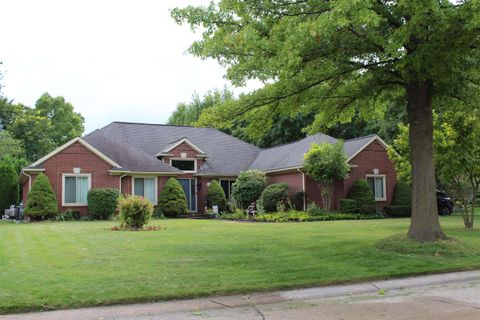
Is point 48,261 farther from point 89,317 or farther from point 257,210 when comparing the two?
point 257,210

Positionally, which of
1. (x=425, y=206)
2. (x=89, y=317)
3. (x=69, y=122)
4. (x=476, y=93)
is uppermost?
(x=69, y=122)

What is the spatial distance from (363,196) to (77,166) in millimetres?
16076

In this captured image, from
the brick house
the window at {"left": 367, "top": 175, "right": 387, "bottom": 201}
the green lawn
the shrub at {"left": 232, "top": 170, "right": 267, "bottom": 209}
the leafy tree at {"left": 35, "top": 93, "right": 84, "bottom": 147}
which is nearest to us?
the green lawn

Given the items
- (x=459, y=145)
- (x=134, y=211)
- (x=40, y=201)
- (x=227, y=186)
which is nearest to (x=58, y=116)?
(x=227, y=186)

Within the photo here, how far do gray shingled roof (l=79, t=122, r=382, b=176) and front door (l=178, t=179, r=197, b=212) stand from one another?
0.97m

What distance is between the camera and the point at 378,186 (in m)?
30.2

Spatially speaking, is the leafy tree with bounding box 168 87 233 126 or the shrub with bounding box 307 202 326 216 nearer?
the shrub with bounding box 307 202 326 216

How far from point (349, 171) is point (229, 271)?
20.4 meters

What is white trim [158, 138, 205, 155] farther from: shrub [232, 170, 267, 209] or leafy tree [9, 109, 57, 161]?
leafy tree [9, 109, 57, 161]

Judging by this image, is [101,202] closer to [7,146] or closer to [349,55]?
[349,55]

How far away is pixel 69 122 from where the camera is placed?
2261 inches

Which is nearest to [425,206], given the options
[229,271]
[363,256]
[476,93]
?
[363,256]

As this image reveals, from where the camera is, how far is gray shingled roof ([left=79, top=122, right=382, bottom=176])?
2927cm

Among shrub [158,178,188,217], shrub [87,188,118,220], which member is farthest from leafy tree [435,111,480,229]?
shrub [87,188,118,220]
